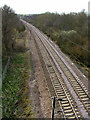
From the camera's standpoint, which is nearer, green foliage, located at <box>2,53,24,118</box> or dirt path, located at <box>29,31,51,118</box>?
dirt path, located at <box>29,31,51,118</box>

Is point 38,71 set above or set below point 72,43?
below

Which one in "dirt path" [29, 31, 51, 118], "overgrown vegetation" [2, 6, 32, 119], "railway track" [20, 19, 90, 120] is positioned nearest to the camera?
"railway track" [20, 19, 90, 120]

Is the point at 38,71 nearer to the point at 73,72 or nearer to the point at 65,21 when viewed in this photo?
the point at 73,72

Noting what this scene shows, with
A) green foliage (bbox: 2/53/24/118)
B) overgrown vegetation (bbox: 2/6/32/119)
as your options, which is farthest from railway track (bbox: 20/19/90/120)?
green foliage (bbox: 2/53/24/118)

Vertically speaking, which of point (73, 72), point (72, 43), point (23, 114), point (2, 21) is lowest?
point (23, 114)

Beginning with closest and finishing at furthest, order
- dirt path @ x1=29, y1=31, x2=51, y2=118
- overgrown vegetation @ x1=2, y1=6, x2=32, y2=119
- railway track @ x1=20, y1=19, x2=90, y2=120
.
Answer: railway track @ x1=20, y1=19, x2=90, y2=120 → dirt path @ x1=29, y1=31, x2=51, y2=118 → overgrown vegetation @ x1=2, y1=6, x2=32, y2=119

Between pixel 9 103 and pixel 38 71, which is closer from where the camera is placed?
pixel 9 103

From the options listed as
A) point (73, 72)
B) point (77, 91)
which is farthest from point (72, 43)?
point (77, 91)

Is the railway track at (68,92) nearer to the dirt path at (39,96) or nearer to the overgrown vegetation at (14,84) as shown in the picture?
the dirt path at (39,96)

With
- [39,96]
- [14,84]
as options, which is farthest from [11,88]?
[39,96]

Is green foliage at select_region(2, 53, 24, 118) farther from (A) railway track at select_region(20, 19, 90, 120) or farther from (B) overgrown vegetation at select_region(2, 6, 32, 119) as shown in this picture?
(A) railway track at select_region(20, 19, 90, 120)

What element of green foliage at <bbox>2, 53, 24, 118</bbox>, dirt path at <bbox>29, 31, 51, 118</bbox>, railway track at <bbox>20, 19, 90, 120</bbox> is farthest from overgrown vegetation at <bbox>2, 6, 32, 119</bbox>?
railway track at <bbox>20, 19, 90, 120</bbox>

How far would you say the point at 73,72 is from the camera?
15.5m

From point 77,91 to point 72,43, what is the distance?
50.0 feet
